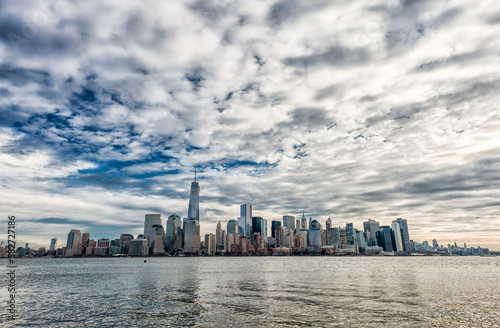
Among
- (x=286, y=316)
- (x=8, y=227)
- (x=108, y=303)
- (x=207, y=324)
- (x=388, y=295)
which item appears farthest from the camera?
(x=388, y=295)

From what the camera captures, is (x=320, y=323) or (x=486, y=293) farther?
(x=486, y=293)

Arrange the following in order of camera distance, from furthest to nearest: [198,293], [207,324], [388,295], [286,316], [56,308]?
[198,293] < [388,295] < [56,308] < [286,316] < [207,324]

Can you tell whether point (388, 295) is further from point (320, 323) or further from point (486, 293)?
point (320, 323)

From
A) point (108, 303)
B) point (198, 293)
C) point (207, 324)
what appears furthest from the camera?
point (198, 293)

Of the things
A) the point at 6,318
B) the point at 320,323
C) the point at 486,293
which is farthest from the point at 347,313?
the point at 6,318

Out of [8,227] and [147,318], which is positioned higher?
[8,227]

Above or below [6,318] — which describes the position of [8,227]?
above

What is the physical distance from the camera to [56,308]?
4638 centimetres

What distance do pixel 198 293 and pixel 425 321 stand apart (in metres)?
39.1

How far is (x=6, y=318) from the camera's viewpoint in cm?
3900

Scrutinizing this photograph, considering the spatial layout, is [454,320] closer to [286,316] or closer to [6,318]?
[286,316]

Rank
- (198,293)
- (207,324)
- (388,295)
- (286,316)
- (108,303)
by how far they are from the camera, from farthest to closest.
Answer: (198,293) → (388,295) → (108,303) → (286,316) → (207,324)

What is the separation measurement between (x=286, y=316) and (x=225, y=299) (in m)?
16.5

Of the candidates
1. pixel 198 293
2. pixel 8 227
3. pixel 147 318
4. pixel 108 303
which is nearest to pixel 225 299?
pixel 198 293
